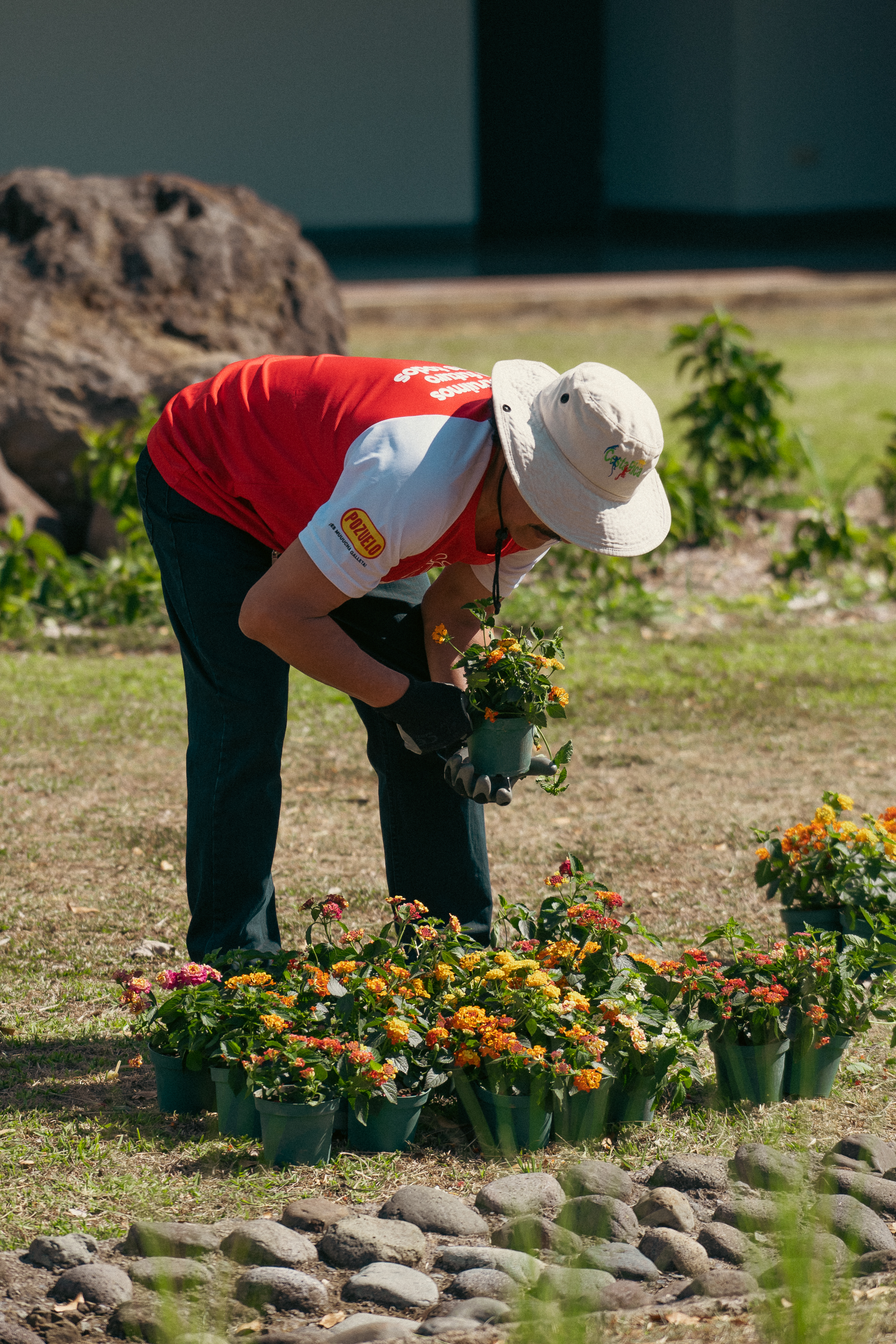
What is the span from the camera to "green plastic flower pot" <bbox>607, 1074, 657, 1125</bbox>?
2.58 metres

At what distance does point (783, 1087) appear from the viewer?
277 cm

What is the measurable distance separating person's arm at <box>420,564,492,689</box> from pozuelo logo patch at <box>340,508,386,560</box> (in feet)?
1.83

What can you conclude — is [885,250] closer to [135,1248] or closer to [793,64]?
[793,64]

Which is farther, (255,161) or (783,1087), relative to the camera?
(255,161)

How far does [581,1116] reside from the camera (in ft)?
8.43

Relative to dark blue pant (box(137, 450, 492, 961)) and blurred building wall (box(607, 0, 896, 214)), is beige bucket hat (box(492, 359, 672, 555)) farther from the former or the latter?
blurred building wall (box(607, 0, 896, 214))

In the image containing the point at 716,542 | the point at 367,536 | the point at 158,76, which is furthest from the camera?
the point at 158,76

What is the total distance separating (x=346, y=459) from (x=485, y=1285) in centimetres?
128

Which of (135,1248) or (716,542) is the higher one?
(716,542)

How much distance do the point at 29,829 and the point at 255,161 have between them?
39.1 ft

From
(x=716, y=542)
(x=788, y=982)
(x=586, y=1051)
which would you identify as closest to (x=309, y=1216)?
(x=586, y=1051)

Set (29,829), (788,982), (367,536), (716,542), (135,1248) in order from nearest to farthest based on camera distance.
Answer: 1. (135,1248)
2. (367,536)
3. (788,982)
4. (29,829)
5. (716,542)

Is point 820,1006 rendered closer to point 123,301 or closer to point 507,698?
point 507,698

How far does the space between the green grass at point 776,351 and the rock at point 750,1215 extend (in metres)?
6.55
